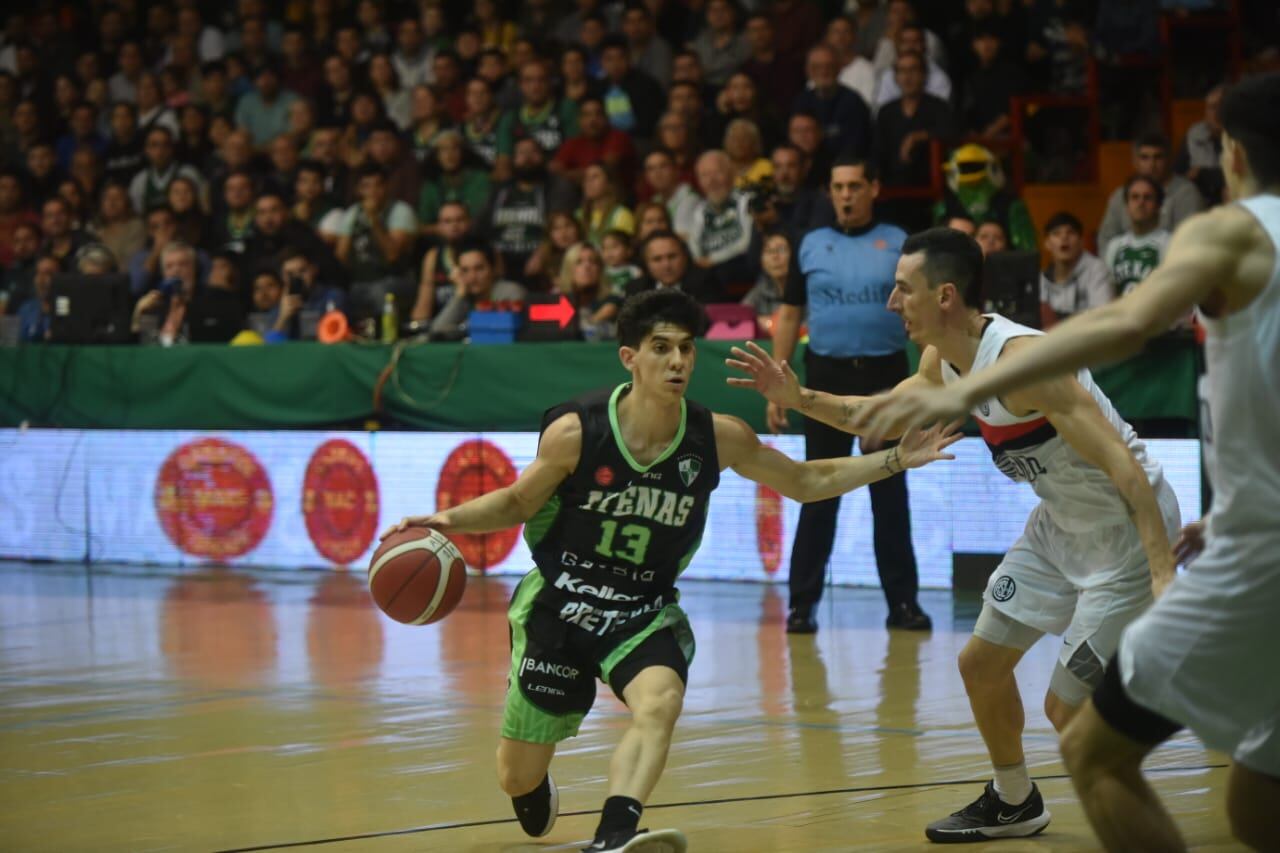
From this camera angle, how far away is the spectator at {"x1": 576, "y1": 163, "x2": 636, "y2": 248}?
12891mm

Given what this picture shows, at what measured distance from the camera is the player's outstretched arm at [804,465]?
538 centimetres

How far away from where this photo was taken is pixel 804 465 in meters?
5.45

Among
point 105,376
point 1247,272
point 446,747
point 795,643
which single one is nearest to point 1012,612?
point 1247,272

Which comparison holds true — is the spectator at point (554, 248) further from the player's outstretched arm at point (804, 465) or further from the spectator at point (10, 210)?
the player's outstretched arm at point (804, 465)

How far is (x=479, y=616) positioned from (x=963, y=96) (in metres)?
6.25

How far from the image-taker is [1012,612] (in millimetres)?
5176

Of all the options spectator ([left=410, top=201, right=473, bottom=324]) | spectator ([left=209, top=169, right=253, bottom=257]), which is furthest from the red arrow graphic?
spectator ([left=209, top=169, right=253, bottom=257])

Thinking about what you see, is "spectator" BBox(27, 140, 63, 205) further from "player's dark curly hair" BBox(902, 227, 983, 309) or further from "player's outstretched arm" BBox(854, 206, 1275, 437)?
"player's outstretched arm" BBox(854, 206, 1275, 437)

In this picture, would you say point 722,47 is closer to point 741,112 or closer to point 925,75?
point 741,112

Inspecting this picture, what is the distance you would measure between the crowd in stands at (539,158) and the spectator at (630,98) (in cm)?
2

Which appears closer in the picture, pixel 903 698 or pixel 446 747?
pixel 446 747

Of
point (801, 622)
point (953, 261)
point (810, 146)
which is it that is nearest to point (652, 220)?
point (810, 146)

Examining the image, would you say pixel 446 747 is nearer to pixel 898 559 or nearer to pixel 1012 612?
pixel 1012 612

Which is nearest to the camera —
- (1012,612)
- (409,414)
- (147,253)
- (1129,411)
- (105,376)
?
(1012,612)
